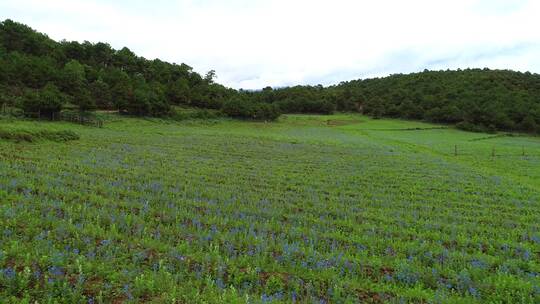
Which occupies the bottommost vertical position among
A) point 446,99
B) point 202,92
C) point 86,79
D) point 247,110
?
point 247,110

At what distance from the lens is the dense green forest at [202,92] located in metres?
77.6

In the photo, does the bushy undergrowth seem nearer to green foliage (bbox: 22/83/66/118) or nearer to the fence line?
the fence line

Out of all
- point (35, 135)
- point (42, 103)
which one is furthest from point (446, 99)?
point (35, 135)

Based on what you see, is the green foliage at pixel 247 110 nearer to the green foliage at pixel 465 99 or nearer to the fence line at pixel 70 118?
the fence line at pixel 70 118

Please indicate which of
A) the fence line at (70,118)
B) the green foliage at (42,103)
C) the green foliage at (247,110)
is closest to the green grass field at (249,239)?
the fence line at (70,118)

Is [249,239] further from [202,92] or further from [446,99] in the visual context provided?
[446,99]

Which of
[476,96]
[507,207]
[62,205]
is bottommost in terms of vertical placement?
[507,207]

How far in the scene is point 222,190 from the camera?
15.9 metres

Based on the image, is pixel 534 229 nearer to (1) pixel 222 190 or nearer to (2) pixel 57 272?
(1) pixel 222 190

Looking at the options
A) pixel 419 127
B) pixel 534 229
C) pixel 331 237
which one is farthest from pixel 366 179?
pixel 419 127

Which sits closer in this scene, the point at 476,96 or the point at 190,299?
the point at 190,299

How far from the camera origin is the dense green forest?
255ft

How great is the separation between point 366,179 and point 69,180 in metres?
16.5

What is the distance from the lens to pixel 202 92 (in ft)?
406
